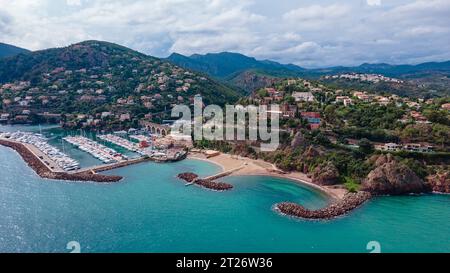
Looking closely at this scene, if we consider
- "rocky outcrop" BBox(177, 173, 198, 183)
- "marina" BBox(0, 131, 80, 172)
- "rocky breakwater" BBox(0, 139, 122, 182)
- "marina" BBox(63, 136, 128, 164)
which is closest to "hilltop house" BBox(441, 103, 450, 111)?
"rocky outcrop" BBox(177, 173, 198, 183)

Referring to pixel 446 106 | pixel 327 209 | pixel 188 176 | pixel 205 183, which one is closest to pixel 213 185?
pixel 205 183

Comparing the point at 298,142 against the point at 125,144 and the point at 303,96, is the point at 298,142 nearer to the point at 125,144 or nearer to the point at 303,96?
the point at 303,96

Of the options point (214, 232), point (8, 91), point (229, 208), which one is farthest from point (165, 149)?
point (8, 91)

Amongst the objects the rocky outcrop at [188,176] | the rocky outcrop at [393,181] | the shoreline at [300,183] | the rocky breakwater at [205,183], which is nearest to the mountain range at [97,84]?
the shoreline at [300,183]

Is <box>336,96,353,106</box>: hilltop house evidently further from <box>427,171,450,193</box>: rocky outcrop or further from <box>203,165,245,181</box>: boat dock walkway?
<box>427,171,450,193</box>: rocky outcrop

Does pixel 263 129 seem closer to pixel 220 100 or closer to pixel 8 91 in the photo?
pixel 220 100

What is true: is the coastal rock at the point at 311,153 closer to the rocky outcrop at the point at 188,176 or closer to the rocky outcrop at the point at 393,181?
the rocky outcrop at the point at 393,181
